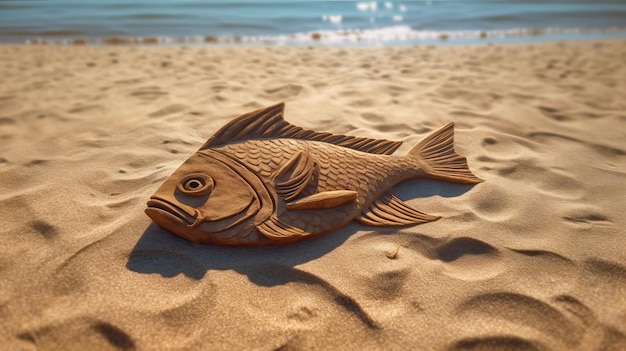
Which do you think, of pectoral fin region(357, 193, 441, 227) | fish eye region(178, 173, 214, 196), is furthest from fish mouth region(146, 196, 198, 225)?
pectoral fin region(357, 193, 441, 227)

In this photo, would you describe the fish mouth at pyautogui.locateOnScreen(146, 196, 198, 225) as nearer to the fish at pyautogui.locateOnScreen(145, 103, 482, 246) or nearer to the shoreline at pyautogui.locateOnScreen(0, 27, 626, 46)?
the fish at pyautogui.locateOnScreen(145, 103, 482, 246)

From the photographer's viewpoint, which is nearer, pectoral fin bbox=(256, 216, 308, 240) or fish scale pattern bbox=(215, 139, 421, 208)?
pectoral fin bbox=(256, 216, 308, 240)

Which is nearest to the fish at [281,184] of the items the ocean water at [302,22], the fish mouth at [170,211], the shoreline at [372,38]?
the fish mouth at [170,211]

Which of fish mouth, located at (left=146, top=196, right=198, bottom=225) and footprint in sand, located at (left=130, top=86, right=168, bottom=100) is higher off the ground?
footprint in sand, located at (left=130, top=86, right=168, bottom=100)

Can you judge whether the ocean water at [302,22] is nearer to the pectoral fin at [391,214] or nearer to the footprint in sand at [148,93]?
the footprint in sand at [148,93]

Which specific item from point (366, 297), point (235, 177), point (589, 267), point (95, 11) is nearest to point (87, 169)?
point (235, 177)

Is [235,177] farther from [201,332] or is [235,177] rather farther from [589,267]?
[589,267]

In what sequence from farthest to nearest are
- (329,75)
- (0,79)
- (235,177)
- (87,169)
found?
1. (329,75)
2. (0,79)
3. (87,169)
4. (235,177)

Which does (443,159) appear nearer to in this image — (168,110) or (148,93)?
(168,110)
